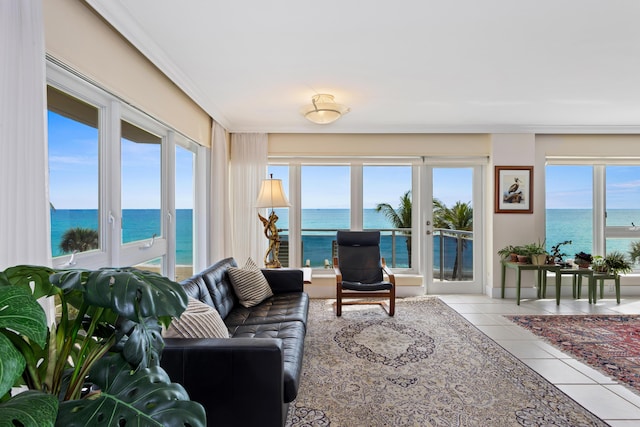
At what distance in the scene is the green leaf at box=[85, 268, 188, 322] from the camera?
844 mm

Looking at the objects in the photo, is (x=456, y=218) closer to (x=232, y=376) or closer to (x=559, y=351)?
(x=559, y=351)

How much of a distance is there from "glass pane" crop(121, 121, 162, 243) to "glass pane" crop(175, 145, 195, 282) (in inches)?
19.3

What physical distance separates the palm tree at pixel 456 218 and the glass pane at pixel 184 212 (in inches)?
134

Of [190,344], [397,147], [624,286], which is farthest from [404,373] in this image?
[624,286]

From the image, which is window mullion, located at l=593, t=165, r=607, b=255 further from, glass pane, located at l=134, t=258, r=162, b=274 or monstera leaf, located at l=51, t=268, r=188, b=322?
monstera leaf, located at l=51, t=268, r=188, b=322

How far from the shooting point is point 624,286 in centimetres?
539

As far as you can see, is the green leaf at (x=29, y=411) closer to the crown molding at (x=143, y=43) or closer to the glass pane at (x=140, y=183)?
the crown molding at (x=143, y=43)

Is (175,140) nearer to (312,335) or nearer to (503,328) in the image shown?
(312,335)

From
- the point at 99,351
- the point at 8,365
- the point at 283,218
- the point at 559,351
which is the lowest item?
the point at 559,351

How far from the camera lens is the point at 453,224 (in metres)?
5.60

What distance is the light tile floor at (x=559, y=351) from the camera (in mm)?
2375

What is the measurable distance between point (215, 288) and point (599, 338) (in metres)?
3.56

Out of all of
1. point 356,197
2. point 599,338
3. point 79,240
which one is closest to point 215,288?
point 79,240

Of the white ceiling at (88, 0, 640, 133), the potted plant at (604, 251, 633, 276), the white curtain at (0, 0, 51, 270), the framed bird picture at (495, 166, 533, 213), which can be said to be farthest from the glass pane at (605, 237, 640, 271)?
the white curtain at (0, 0, 51, 270)
